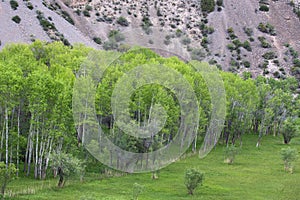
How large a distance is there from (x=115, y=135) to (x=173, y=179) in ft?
24.7

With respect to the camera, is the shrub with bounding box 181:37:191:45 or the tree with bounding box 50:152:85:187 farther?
the shrub with bounding box 181:37:191:45

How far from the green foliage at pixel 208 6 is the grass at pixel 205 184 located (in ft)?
310

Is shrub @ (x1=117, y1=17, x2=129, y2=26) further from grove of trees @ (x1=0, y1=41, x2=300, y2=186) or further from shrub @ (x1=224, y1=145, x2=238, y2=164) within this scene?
shrub @ (x1=224, y1=145, x2=238, y2=164)

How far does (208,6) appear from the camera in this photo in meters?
146

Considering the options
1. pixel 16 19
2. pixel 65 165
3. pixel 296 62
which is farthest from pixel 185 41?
pixel 65 165

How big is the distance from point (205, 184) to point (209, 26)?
337 feet

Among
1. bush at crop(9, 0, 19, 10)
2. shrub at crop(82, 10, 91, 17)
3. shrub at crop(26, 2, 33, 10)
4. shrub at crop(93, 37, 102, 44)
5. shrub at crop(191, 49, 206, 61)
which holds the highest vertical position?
shrub at crop(82, 10, 91, 17)

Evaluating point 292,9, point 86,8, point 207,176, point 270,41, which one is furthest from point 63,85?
point 292,9

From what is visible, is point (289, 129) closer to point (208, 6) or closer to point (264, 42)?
point (264, 42)

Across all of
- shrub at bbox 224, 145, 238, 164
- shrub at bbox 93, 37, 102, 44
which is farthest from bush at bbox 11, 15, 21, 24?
shrub at bbox 224, 145, 238, 164

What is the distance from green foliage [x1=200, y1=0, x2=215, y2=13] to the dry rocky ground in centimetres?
140

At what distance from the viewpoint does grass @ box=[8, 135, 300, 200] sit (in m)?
36.3

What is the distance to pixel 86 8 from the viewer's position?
133 m

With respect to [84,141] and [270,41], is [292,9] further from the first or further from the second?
[84,141]
